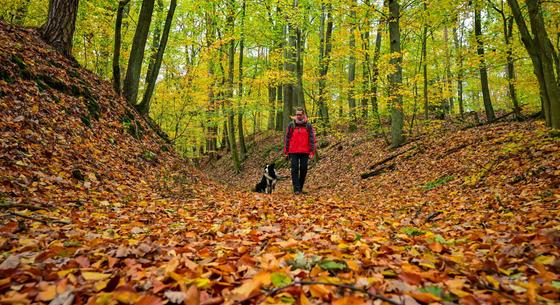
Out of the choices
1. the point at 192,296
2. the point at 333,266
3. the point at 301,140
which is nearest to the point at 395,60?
the point at 301,140

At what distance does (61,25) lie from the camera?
815 cm

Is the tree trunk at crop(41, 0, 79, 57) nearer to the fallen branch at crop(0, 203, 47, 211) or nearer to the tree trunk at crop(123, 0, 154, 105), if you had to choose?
the tree trunk at crop(123, 0, 154, 105)

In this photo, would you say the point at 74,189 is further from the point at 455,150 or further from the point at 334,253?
the point at 455,150

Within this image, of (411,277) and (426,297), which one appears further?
(411,277)

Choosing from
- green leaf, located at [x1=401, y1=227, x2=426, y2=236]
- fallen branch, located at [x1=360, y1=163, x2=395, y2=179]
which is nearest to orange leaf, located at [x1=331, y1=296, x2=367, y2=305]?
green leaf, located at [x1=401, y1=227, x2=426, y2=236]

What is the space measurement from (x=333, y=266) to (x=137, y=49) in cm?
977

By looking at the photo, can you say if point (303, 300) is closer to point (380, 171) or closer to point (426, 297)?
point (426, 297)

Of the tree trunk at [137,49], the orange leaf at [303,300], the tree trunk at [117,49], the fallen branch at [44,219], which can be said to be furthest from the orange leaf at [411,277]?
the tree trunk at [137,49]

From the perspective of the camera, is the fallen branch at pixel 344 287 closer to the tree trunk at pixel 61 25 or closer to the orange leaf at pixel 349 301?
the orange leaf at pixel 349 301

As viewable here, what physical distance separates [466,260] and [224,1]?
16.7m

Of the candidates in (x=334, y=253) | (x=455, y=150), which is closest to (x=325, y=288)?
(x=334, y=253)

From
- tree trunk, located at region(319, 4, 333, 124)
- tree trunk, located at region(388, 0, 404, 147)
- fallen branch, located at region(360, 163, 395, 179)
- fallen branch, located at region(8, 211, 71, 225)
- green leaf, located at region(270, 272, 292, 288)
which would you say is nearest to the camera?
green leaf, located at region(270, 272, 292, 288)

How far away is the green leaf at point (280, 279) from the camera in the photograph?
184 centimetres

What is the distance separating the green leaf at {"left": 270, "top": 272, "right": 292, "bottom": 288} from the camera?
184cm
